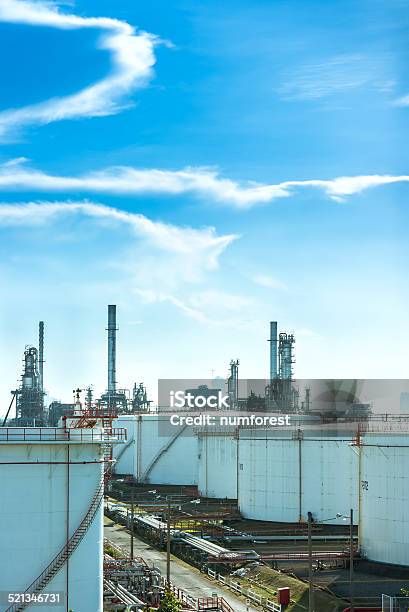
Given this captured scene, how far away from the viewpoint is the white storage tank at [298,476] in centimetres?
5097

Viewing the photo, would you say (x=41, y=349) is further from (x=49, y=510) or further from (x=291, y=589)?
(x=49, y=510)

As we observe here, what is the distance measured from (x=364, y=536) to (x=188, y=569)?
871 centimetres

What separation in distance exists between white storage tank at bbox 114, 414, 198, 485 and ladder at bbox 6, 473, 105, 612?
49.9m

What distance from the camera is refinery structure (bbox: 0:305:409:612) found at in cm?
2692

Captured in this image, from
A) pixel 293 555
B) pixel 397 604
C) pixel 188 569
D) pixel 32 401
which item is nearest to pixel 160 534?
pixel 188 569

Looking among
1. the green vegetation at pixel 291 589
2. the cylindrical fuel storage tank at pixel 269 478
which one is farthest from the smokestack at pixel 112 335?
the green vegetation at pixel 291 589

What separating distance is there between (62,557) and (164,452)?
53.1 meters

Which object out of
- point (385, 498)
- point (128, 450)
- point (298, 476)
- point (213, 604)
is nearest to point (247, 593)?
point (213, 604)

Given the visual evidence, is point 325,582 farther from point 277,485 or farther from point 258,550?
point 277,485

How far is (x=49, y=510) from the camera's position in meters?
27.0

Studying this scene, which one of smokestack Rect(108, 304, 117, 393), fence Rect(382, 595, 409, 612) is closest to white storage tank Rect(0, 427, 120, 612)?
fence Rect(382, 595, 409, 612)

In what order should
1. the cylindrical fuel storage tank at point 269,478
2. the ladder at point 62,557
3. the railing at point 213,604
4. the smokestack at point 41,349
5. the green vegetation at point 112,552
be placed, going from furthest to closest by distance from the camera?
1. the smokestack at point 41,349
2. the cylindrical fuel storage tank at point 269,478
3. the green vegetation at point 112,552
4. the railing at point 213,604
5. the ladder at point 62,557

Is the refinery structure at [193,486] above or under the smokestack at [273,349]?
under

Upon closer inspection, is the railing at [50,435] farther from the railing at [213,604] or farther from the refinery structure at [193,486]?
the railing at [213,604]
